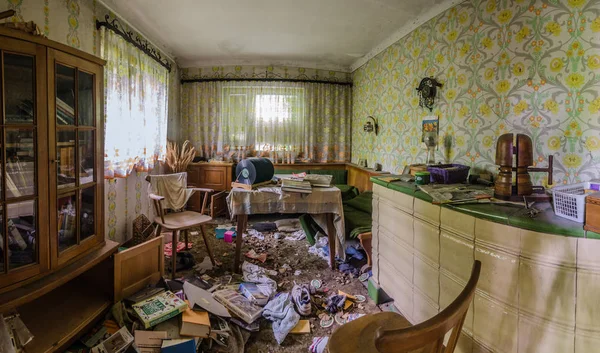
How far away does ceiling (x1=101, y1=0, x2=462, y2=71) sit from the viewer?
9.89 ft

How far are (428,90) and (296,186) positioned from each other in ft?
5.45

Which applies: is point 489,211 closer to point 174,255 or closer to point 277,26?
point 174,255

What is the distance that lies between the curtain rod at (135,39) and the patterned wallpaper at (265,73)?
648mm

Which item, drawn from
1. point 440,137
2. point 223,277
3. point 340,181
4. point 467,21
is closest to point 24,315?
point 223,277

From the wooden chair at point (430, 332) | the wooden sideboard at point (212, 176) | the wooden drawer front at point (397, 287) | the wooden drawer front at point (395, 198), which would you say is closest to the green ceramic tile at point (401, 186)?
the wooden drawer front at point (395, 198)

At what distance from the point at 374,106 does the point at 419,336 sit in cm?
410

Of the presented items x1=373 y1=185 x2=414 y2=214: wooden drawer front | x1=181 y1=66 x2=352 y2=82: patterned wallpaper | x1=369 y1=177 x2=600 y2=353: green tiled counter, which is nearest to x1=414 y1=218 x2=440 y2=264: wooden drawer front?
x1=369 y1=177 x2=600 y2=353: green tiled counter

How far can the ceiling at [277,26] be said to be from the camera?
302 centimetres

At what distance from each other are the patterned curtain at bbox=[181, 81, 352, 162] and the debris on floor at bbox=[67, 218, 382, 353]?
2.47 meters

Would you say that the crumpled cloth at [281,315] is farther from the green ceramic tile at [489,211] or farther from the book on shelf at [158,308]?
the green ceramic tile at [489,211]

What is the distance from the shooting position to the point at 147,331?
1.71 meters

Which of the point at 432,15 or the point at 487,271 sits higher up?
the point at 432,15

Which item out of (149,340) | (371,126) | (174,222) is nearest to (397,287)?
(149,340)

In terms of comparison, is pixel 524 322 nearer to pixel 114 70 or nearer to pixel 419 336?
pixel 419 336
